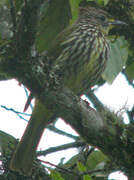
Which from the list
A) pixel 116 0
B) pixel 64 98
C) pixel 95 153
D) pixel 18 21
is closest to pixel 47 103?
pixel 64 98

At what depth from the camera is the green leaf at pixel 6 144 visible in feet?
10.7

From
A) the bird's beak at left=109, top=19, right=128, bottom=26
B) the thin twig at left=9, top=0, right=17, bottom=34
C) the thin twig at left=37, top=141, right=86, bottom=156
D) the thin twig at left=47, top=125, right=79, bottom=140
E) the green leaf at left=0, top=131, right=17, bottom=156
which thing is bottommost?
the green leaf at left=0, top=131, right=17, bottom=156

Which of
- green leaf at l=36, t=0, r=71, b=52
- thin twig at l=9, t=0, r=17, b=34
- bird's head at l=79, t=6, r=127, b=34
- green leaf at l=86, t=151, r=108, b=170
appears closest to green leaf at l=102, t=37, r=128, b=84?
bird's head at l=79, t=6, r=127, b=34

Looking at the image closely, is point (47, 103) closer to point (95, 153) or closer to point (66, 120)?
point (66, 120)

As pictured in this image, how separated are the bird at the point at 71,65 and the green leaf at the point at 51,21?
0.46 ft

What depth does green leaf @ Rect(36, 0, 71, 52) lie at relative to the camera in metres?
3.63

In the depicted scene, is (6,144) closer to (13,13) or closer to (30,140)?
(30,140)

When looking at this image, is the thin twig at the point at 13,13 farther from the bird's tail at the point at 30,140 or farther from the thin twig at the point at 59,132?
the thin twig at the point at 59,132

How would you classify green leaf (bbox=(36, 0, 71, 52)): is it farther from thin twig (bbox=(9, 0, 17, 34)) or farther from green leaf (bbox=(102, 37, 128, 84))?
thin twig (bbox=(9, 0, 17, 34))

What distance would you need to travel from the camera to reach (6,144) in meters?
3.35

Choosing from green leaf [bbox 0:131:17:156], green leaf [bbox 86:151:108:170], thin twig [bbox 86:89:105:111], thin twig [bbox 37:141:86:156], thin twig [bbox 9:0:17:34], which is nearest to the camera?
thin twig [bbox 9:0:17:34]

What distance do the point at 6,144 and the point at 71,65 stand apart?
962 mm

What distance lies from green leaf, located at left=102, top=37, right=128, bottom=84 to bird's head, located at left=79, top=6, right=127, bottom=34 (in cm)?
35

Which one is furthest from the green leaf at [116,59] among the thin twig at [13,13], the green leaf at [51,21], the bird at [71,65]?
the thin twig at [13,13]
